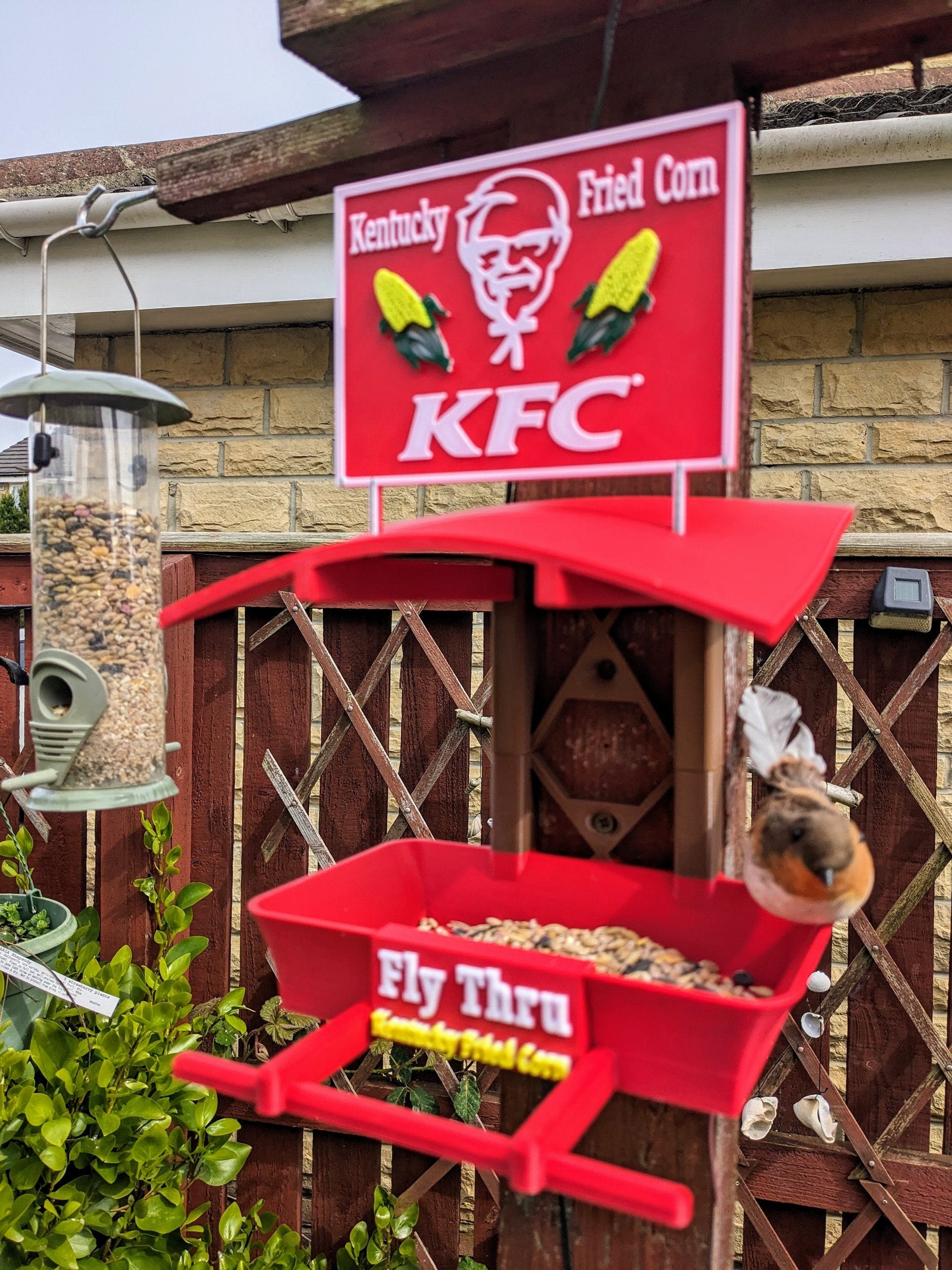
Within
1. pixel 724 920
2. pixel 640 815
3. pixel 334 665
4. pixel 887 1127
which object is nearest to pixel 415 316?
pixel 640 815

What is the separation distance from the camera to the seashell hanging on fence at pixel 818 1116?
1963 mm

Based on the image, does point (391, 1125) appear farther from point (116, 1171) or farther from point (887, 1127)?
point (887, 1127)

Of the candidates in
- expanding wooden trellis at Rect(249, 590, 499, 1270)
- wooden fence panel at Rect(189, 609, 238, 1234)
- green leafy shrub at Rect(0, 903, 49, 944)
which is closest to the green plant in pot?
green leafy shrub at Rect(0, 903, 49, 944)

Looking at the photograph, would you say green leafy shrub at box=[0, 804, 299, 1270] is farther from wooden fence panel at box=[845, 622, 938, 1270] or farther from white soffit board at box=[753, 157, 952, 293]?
white soffit board at box=[753, 157, 952, 293]

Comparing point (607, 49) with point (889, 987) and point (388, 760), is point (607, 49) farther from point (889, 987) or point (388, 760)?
point (889, 987)

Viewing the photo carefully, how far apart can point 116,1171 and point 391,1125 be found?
1.34m

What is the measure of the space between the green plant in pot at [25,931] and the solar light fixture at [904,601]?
183cm

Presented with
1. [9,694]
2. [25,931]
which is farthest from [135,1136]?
[9,694]

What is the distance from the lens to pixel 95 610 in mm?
1586

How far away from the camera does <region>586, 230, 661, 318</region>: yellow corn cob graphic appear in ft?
3.08

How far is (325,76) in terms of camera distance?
3.87 ft

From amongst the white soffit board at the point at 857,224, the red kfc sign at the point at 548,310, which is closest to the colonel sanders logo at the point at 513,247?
the red kfc sign at the point at 548,310

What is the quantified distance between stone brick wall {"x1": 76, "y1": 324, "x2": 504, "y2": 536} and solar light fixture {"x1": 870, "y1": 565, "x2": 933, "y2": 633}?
1.12m

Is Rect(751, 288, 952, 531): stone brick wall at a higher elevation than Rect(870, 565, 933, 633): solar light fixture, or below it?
higher
